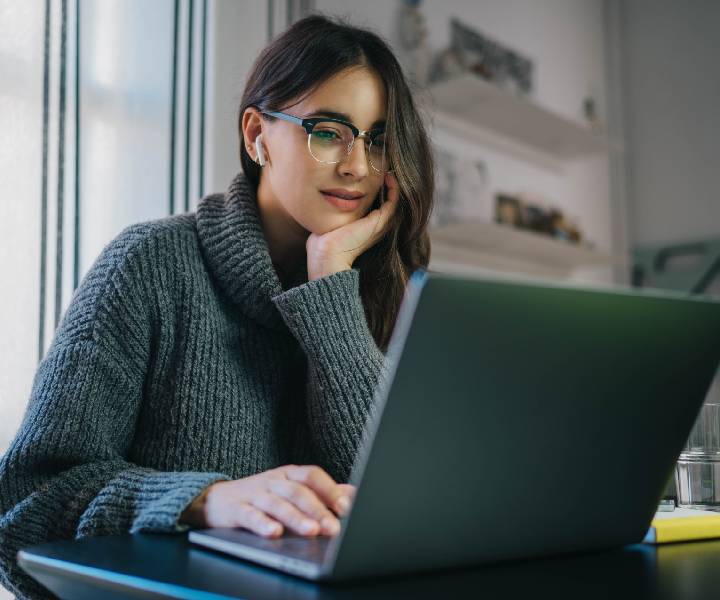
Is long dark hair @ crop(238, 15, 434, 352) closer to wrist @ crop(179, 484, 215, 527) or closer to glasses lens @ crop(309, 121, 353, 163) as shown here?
glasses lens @ crop(309, 121, 353, 163)

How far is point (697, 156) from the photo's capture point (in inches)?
126

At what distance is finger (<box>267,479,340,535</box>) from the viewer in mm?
607

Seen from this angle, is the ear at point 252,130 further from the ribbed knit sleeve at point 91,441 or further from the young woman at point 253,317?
the ribbed knit sleeve at point 91,441

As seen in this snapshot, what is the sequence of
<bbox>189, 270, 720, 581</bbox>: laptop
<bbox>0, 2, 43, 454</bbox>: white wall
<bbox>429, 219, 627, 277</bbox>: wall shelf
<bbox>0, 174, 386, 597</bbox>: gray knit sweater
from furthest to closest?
<bbox>429, 219, 627, 277</bbox>: wall shelf, <bbox>0, 2, 43, 454</bbox>: white wall, <bbox>0, 174, 386, 597</bbox>: gray knit sweater, <bbox>189, 270, 720, 581</bbox>: laptop

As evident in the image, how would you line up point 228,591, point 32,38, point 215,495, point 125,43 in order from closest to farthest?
1. point 228,591
2. point 215,495
3. point 32,38
4. point 125,43

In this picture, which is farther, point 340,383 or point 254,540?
point 340,383

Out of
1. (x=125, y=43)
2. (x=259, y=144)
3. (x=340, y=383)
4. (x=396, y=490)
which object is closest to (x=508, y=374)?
(x=396, y=490)

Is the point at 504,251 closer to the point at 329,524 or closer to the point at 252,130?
the point at 252,130

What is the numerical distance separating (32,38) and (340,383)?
1040mm

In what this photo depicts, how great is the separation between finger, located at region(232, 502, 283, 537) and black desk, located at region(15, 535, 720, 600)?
0.16 ft

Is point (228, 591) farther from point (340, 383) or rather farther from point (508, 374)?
point (340, 383)

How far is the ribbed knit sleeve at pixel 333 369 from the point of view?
1.02 metres

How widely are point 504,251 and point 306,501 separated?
228 cm

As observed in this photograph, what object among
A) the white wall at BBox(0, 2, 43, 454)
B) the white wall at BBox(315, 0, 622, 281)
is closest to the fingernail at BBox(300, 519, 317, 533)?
the white wall at BBox(0, 2, 43, 454)
